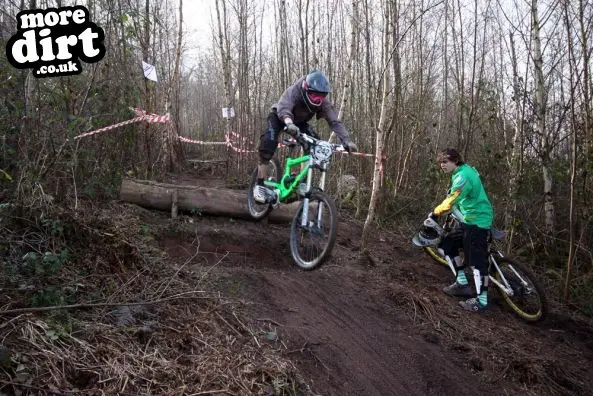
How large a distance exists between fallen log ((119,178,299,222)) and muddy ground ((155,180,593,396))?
0.24m

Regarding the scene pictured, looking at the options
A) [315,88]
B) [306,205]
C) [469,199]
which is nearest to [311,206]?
[306,205]

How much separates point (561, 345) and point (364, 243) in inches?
94.3

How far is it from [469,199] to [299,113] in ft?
7.41

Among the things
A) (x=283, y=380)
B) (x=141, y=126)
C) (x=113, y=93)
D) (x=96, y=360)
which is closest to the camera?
(x=96, y=360)

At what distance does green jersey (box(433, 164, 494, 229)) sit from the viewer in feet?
16.5

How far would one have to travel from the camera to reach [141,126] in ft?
27.7

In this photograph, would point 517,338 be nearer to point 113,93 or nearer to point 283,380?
point 283,380

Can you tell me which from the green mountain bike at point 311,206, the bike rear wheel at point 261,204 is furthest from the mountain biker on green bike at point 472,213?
the bike rear wheel at point 261,204

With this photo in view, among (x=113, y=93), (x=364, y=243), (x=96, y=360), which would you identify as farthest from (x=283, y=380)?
(x=113, y=93)

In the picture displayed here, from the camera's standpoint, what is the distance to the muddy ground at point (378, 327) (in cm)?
338

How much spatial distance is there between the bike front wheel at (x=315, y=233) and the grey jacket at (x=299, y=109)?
2.73 ft

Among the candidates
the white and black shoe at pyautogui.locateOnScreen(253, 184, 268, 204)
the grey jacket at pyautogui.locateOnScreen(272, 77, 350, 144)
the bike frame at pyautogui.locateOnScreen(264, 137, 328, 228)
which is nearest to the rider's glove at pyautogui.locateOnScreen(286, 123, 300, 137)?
the bike frame at pyautogui.locateOnScreen(264, 137, 328, 228)

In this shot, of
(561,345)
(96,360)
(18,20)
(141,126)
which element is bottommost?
(561,345)

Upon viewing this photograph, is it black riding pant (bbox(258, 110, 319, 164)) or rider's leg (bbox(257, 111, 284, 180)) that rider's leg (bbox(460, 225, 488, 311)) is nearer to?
black riding pant (bbox(258, 110, 319, 164))
